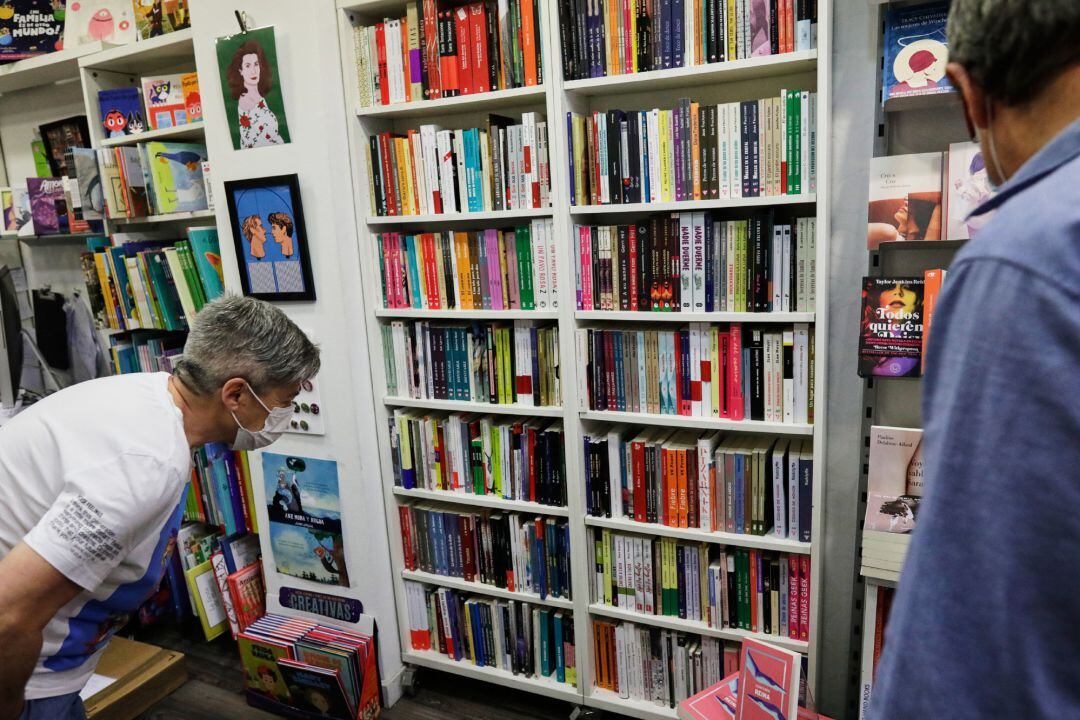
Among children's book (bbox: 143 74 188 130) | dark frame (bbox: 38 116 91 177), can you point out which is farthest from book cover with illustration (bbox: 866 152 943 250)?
dark frame (bbox: 38 116 91 177)

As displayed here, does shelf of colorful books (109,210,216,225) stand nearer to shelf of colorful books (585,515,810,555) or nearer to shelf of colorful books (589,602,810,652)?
shelf of colorful books (585,515,810,555)

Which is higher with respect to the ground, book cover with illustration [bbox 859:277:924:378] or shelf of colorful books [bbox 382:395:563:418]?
book cover with illustration [bbox 859:277:924:378]

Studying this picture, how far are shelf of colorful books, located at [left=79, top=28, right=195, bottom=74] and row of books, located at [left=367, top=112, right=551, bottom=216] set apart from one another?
0.91 metres

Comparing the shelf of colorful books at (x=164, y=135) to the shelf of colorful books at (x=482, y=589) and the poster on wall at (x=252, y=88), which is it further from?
the shelf of colorful books at (x=482, y=589)

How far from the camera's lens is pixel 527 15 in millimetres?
1998

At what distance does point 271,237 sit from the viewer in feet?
7.63

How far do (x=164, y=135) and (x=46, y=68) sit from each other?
0.73 meters

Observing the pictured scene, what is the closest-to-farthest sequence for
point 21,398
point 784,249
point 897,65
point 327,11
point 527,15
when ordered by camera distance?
point 897,65 < point 784,249 < point 527,15 < point 327,11 < point 21,398

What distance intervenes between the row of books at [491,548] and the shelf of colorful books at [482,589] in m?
0.02

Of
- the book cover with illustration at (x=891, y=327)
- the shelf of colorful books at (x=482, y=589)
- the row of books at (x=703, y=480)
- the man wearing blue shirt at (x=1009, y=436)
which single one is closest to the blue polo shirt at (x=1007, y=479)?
the man wearing blue shirt at (x=1009, y=436)

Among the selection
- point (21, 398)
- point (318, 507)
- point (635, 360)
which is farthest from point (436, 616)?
point (21, 398)

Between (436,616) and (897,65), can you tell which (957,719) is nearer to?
(897,65)

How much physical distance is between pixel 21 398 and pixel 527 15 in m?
2.55

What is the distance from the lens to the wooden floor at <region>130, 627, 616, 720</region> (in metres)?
2.46
